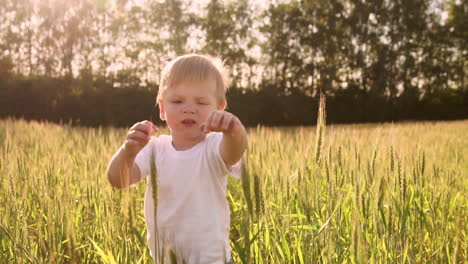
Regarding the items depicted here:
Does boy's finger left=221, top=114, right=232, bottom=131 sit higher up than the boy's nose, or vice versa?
the boy's nose

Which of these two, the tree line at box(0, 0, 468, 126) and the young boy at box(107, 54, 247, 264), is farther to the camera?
the tree line at box(0, 0, 468, 126)

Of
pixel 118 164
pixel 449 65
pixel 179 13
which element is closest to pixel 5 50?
pixel 179 13

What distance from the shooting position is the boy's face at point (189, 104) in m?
1.38

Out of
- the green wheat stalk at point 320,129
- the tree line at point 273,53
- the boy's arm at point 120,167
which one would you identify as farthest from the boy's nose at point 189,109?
the tree line at point 273,53

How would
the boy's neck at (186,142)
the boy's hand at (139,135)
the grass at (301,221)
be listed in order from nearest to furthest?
1. the grass at (301,221)
2. the boy's hand at (139,135)
3. the boy's neck at (186,142)

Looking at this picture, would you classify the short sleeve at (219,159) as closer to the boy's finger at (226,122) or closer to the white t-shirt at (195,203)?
the white t-shirt at (195,203)

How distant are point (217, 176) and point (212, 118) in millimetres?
378

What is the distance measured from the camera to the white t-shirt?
1355 mm

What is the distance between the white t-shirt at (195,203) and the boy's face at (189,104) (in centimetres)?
8

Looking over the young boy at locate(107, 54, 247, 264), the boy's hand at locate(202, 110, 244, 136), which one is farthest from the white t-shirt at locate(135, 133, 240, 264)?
the boy's hand at locate(202, 110, 244, 136)

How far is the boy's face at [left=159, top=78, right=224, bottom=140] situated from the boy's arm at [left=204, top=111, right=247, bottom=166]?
0.14m

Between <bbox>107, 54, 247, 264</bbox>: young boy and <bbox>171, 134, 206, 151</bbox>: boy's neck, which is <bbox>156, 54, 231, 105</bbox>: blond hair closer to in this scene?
<bbox>107, 54, 247, 264</bbox>: young boy

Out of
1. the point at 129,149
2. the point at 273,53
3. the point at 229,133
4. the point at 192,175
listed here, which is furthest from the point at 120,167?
the point at 273,53

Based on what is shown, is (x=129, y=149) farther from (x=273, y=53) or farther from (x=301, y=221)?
(x=273, y=53)
